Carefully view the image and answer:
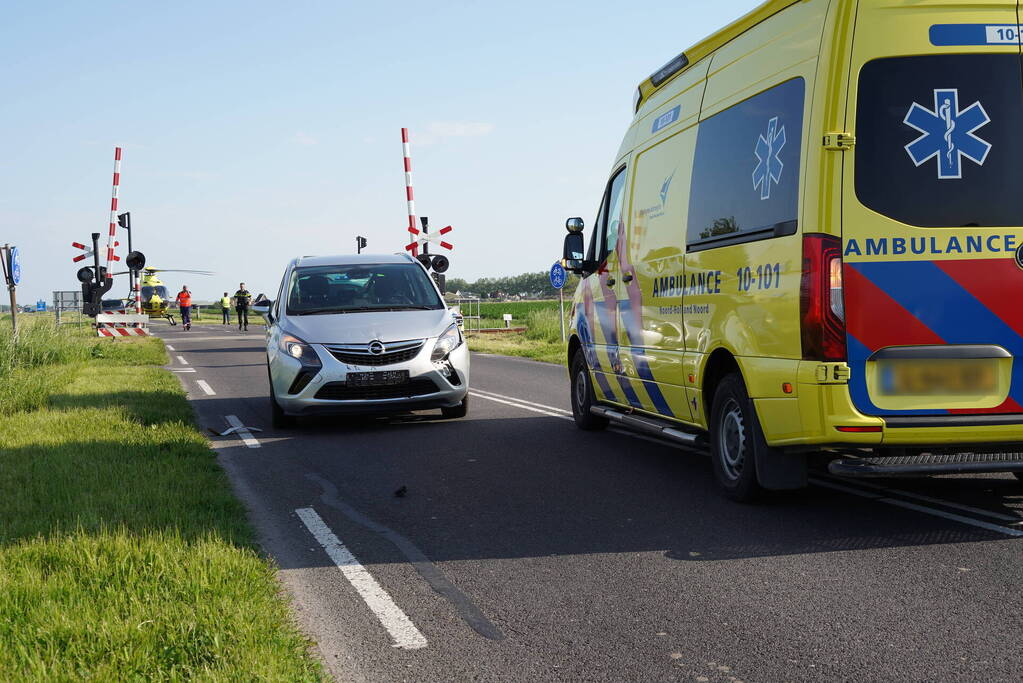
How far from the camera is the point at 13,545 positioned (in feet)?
17.6

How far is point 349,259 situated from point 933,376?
7.85 metres

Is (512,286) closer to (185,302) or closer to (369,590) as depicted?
(185,302)

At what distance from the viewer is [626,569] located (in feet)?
16.8

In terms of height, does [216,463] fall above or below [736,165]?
below

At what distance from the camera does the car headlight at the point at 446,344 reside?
1055cm

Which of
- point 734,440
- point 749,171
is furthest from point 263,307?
point 749,171

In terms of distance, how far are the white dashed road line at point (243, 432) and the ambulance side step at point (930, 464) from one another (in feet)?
18.9

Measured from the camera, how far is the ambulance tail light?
211 inches

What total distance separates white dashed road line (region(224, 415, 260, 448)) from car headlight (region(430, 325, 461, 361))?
1869mm

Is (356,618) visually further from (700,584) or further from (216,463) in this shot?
(216,463)

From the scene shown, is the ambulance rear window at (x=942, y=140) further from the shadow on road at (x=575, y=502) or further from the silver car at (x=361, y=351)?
the silver car at (x=361, y=351)

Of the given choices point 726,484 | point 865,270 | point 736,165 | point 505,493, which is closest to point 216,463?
point 505,493

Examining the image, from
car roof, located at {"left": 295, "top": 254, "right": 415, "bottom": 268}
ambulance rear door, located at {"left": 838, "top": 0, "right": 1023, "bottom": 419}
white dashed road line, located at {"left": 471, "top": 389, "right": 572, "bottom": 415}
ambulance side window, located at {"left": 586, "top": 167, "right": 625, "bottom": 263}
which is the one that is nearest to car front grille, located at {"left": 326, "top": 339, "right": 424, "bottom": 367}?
car roof, located at {"left": 295, "top": 254, "right": 415, "bottom": 268}

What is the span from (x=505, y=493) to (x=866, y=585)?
2.83m
